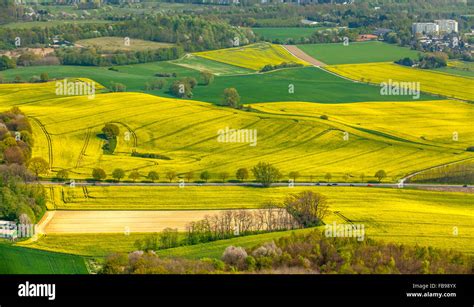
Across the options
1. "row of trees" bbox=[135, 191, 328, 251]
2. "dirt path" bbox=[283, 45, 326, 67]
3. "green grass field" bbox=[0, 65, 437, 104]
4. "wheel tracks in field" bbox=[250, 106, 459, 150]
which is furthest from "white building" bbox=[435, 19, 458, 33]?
"row of trees" bbox=[135, 191, 328, 251]

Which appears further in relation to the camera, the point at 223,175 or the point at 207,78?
the point at 207,78

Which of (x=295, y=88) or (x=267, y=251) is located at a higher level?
(x=267, y=251)

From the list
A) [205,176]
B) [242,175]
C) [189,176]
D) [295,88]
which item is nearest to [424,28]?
[295,88]

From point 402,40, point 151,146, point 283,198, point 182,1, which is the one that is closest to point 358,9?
point 402,40

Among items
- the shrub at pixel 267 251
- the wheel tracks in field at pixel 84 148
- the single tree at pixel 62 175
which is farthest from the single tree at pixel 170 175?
the shrub at pixel 267 251

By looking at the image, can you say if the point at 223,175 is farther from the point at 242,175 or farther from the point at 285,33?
the point at 285,33

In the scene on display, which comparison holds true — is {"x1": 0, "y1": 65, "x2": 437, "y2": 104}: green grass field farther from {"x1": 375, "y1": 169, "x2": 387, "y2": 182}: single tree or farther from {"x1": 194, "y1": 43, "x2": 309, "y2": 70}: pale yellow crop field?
{"x1": 375, "y1": 169, "x2": 387, "y2": 182}: single tree
